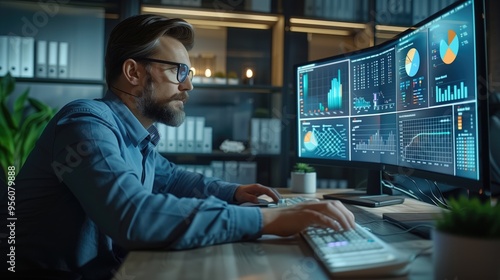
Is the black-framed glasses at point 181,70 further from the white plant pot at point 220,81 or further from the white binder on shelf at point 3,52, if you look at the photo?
the white binder on shelf at point 3,52

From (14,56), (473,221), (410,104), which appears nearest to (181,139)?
(14,56)

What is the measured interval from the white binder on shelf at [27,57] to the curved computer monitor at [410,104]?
1713 millimetres

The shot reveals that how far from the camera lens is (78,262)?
896 millimetres

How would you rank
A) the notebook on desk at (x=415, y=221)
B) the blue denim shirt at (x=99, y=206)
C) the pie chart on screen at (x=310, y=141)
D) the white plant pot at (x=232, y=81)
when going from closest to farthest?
the blue denim shirt at (x=99, y=206) → the notebook on desk at (x=415, y=221) → the pie chart on screen at (x=310, y=141) → the white plant pot at (x=232, y=81)

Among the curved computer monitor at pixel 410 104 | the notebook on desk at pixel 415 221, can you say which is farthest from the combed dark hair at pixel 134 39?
the notebook on desk at pixel 415 221

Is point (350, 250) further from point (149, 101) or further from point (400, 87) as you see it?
point (149, 101)

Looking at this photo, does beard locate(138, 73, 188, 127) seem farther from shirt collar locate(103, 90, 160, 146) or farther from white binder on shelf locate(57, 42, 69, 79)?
white binder on shelf locate(57, 42, 69, 79)

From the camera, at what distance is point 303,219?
2.62ft

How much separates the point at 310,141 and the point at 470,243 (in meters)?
1.04

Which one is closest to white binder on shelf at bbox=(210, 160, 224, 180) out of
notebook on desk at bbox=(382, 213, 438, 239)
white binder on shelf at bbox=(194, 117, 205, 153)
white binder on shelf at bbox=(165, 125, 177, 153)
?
white binder on shelf at bbox=(194, 117, 205, 153)

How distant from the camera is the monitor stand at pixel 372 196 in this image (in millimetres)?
1257

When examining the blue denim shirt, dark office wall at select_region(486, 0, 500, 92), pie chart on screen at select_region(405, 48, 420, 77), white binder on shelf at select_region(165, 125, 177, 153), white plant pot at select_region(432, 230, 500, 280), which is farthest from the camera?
dark office wall at select_region(486, 0, 500, 92)

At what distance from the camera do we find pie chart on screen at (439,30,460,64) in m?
0.88

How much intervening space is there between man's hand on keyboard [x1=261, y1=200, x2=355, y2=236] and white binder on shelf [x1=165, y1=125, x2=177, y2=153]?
1820 millimetres
